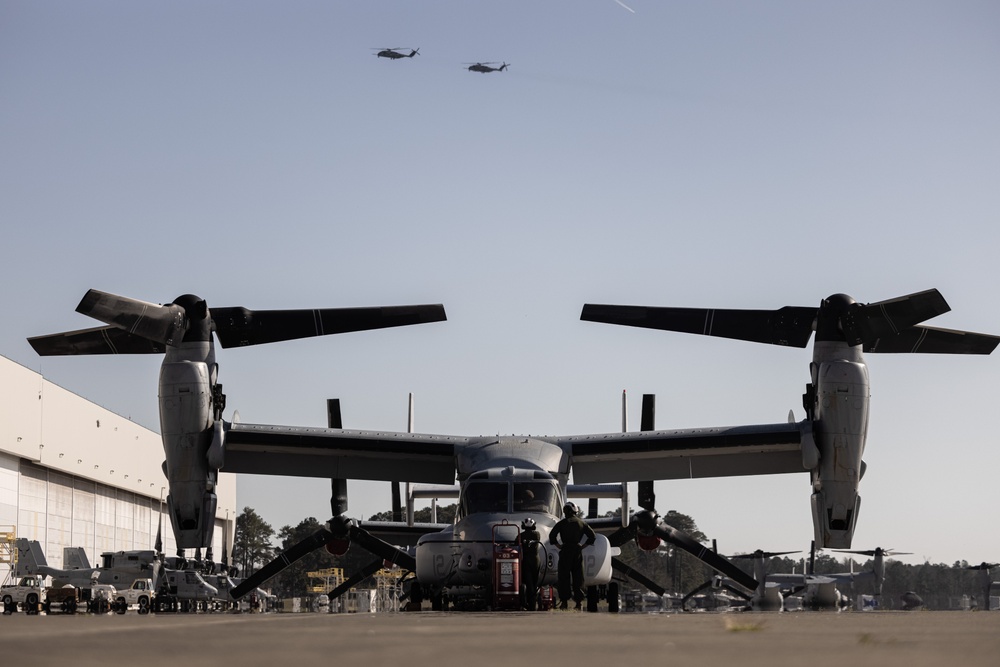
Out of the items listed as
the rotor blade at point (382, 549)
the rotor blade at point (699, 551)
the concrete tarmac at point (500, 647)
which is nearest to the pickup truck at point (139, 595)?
the rotor blade at point (382, 549)

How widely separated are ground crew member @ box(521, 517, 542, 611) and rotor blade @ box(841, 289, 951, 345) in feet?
26.8

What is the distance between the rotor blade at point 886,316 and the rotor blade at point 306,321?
7392 millimetres

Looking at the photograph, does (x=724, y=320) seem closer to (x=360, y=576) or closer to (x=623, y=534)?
(x=623, y=534)

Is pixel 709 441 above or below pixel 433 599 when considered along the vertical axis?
above

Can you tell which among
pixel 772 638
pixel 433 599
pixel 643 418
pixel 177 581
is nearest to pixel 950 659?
pixel 772 638

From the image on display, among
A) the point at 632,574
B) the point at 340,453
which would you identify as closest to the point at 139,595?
the point at 632,574

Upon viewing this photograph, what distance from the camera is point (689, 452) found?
22.7 m

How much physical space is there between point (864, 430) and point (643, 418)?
13.2 m

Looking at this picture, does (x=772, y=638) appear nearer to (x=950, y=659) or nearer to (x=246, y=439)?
(x=950, y=659)

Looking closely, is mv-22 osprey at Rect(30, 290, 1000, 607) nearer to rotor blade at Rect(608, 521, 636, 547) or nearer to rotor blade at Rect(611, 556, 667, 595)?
rotor blade at Rect(608, 521, 636, 547)

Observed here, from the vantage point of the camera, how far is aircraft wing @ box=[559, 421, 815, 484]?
22172 millimetres

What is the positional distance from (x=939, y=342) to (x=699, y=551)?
10599 millimetres

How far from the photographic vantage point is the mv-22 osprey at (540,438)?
2031 cm

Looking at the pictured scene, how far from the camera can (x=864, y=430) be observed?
2081 cm
